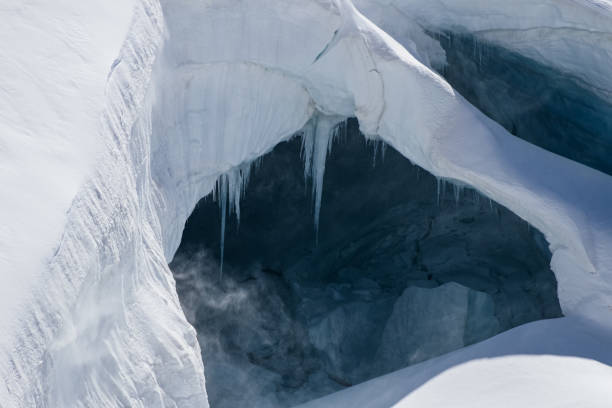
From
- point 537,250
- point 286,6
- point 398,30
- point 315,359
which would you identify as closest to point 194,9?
point 286,6

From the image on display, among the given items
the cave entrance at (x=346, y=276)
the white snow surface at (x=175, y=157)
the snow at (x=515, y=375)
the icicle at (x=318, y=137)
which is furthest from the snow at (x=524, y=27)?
the snow at (x=515, y=375)

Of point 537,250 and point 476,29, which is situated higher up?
point 476,29

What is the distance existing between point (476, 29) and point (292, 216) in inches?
92.9

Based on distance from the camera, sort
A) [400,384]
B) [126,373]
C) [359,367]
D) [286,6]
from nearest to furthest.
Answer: [126,373] < [400,384] < [286,6] < [359,367]

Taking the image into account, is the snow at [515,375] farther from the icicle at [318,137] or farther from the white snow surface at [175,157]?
the icicle at [318,137]

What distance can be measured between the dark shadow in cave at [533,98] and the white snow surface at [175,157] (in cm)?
26

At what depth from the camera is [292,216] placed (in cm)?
787

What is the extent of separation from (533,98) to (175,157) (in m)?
3.15

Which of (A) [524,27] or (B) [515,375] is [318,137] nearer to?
(A) [524,27]

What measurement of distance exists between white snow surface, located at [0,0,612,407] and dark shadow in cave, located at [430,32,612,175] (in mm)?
261

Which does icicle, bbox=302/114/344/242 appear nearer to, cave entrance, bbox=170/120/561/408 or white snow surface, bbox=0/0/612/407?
white snow surface, bbox=0/0/612/407

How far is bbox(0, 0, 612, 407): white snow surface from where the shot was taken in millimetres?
3387

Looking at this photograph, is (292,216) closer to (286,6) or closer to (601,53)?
(286,6)

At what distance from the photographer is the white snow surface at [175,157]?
339 cm
